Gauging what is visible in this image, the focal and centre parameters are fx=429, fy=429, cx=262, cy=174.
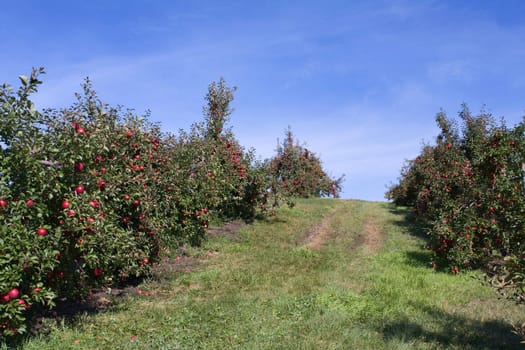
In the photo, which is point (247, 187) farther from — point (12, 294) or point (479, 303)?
point (12, 294)

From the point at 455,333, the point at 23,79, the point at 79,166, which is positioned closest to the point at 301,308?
the point at 455,333

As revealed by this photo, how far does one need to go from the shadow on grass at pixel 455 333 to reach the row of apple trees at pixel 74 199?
5683 millimetres

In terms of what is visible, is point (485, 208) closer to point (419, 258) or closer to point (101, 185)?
point (419, 258)

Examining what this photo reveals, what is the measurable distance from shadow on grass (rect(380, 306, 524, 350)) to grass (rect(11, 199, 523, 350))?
0.07 ft

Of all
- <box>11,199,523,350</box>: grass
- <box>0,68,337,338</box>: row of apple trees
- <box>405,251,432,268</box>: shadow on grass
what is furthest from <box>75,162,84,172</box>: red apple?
<box>405,251,432,268</box>: shadow on grass

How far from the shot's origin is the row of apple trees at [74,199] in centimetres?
701

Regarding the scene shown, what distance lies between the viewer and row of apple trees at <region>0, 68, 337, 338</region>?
7.01 metres

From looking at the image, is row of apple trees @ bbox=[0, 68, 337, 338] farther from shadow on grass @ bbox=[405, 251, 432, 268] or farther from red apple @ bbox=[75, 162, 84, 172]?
shadow on grass @ bbox=[405, 251, 432, 268]

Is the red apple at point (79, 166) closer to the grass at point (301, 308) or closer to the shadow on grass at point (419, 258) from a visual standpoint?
the grass at point (301, 308)

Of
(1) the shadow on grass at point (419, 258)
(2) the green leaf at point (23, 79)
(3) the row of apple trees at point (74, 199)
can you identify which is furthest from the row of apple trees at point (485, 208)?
(2) the green leaf at point (23, 79)

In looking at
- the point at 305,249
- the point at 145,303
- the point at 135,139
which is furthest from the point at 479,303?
the point at 135,139

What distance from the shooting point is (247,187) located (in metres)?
21.7

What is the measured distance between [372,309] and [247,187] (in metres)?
12.6

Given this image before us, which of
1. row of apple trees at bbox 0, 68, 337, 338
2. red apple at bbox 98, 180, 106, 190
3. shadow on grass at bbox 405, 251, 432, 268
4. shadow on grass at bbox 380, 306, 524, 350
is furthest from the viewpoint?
shadow on grass at bbox 405, 251, 432, 268
